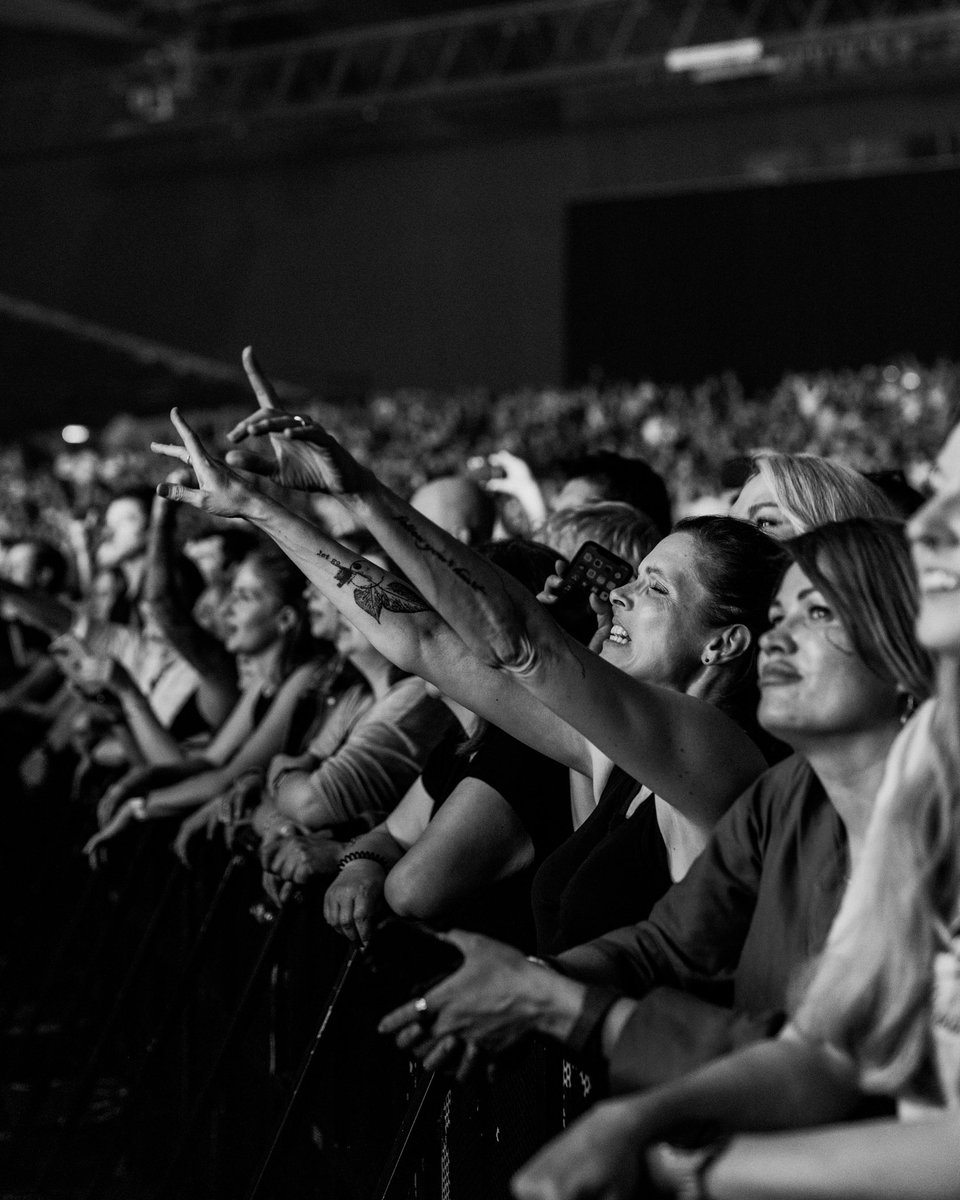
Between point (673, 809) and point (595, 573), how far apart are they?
1.64ft

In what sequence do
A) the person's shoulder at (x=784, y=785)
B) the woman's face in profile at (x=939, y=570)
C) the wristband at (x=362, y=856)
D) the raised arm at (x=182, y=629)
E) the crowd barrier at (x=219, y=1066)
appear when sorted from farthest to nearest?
1. the raised arm at (x=182, y=629)
2. the wristband at (x=362, y=856)
3. the crowd barrier at (x=219, y=1066)
4. the person's shoulder at (x=784, y=785)
5. the woman's face in profile at (x=939, y=570)

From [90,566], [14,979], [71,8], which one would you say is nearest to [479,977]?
[14,979]

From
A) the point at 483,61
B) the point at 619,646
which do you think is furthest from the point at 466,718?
the point at 483,61

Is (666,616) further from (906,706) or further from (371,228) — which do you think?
(371,228)

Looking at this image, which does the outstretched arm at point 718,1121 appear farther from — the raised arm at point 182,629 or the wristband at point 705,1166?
the raised arm at point 182,629

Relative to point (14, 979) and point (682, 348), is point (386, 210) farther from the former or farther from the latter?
point (14, 979)

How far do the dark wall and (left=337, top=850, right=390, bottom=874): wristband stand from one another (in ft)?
47.3

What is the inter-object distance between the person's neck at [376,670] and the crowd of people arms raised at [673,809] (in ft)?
0.04

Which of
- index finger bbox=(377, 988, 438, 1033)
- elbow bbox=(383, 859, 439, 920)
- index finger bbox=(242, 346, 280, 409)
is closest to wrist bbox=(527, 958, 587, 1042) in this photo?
index finger bbox=(377, 988, 438, 1033)

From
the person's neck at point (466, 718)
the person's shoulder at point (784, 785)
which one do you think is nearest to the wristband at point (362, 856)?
the person's neck at point (466, 718)

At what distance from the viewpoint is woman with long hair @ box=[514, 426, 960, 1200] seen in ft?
4.53

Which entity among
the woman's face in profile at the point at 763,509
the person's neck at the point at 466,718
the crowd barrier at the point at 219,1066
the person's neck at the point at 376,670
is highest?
the woman's face in profile at the point at 763,509

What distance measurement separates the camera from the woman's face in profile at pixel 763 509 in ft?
8.69

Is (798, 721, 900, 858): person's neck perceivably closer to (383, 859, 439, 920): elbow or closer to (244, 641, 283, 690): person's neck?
(383, 859, 439, 920): elbow
